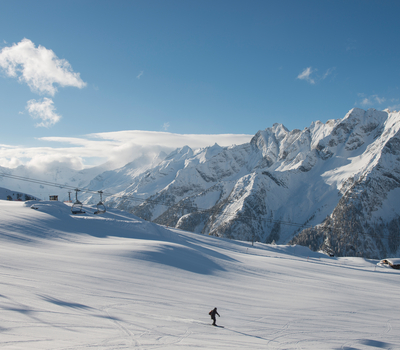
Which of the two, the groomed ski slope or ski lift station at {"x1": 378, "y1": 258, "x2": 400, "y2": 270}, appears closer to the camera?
the groomed ski slope

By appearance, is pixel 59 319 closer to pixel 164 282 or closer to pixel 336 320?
pixel 164 282

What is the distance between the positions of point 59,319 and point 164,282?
9158 millimetres

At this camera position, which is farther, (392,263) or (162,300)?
(392,263)

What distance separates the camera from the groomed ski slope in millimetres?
11039

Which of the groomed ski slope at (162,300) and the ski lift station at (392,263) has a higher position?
the groomed ski slope at (162,300)

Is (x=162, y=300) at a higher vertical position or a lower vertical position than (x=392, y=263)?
higher

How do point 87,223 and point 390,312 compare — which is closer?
point 390,312

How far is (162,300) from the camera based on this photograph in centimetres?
1605

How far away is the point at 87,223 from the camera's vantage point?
1412 inches

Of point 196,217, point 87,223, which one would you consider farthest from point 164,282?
point 196,217

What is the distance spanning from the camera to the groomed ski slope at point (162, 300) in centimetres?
1104

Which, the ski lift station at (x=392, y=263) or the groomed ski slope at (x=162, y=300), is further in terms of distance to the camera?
the ski lift station at (x=392, y=263)

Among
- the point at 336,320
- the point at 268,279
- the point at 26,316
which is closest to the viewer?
the point at 26,316

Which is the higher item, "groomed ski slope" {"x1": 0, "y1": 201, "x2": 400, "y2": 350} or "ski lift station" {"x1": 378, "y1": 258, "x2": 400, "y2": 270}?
"groomed ski slope" {"x1": 0, "y1": 201, "x2": 400, "y2": 350}
